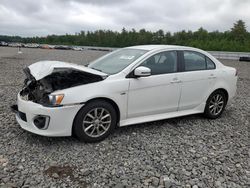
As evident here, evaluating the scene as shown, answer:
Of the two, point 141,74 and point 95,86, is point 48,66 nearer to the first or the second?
point 95,86

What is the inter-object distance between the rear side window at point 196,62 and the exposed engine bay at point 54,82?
185cm

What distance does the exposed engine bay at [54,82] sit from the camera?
358 cm

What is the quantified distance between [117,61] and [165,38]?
8156 cm

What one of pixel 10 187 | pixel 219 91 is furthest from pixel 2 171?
pixel 219 91

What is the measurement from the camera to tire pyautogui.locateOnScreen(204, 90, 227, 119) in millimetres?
5000

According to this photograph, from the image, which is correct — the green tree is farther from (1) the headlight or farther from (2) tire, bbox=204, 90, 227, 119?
(1) the headlight

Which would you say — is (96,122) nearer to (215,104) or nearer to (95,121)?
(95,121)

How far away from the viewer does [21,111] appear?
12.0 feet

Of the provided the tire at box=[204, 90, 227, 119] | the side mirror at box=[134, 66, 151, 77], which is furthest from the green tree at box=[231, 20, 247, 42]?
the side mirror at box=[134, 66, 151, 77]

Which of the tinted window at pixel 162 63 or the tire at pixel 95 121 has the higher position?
the tinted window at pixel 162 63

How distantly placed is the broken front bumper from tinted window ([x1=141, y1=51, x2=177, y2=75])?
1486 mm

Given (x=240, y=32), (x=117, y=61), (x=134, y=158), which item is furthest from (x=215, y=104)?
(x=240, y=32)

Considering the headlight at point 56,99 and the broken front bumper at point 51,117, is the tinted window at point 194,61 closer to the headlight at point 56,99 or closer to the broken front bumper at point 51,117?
the broken front bumper at point 51,117

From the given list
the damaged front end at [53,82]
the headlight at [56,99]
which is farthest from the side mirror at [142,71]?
the headlight at [56,99]
